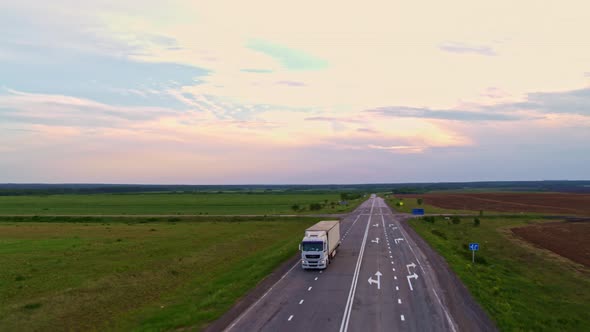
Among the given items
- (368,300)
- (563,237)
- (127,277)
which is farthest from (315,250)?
(563,237)

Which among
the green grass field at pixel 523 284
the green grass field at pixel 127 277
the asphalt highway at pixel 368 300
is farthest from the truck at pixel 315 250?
the green grass field at pixel 523 284

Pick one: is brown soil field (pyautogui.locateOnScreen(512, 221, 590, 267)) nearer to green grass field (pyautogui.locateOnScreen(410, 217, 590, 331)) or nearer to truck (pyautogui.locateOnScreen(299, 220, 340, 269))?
green grass field (pyautogui.locateOnScreen(410, 217, 590, 331))

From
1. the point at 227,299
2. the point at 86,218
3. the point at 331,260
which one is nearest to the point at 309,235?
the point at 331,260

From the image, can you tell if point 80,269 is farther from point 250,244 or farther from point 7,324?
point 250,244

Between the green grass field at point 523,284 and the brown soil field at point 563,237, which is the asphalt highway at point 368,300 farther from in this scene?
the brown soil field at point 563,237

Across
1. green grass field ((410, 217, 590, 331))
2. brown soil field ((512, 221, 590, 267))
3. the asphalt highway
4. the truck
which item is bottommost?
brown soil field ((512, 221, 590, 267))

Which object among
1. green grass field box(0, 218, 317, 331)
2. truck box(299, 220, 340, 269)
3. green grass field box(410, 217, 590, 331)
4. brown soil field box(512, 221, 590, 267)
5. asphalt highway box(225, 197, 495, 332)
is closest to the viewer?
asphalt highway box(225, 197, 495, 332)

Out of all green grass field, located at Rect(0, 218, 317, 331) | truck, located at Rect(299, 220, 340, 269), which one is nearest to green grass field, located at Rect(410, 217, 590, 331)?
truck, located at Rect(299, 220, 340, 269)
